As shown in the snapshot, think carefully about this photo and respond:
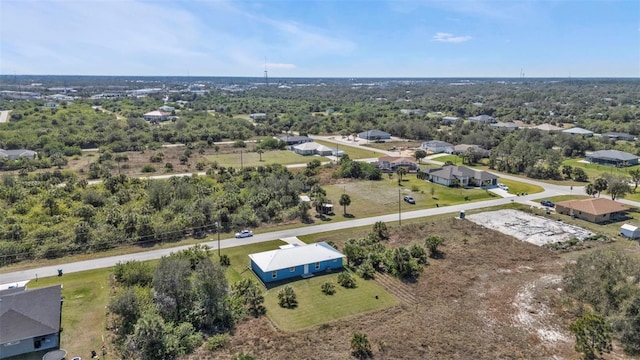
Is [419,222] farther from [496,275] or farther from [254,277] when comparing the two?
[254,277]

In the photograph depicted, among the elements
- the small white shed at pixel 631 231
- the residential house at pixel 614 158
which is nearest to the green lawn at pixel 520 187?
the small white shed at pixel 631 231

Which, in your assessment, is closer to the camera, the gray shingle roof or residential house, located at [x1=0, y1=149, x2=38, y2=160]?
the gray shingle roof

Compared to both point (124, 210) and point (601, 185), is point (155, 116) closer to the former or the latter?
point (124, 210)

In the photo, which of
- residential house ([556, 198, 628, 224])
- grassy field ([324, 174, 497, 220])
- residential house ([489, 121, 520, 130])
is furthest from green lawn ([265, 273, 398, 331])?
residential house ([489, 121, 520, 130])

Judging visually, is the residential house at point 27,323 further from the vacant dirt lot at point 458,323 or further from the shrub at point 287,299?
the shrub at point 287,299

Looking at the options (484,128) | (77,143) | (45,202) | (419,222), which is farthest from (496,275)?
(77,143)

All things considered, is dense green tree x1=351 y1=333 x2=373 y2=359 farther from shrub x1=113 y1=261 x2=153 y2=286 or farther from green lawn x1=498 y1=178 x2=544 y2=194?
green lawn x1=498 y1=178 x2=544 y2=194
